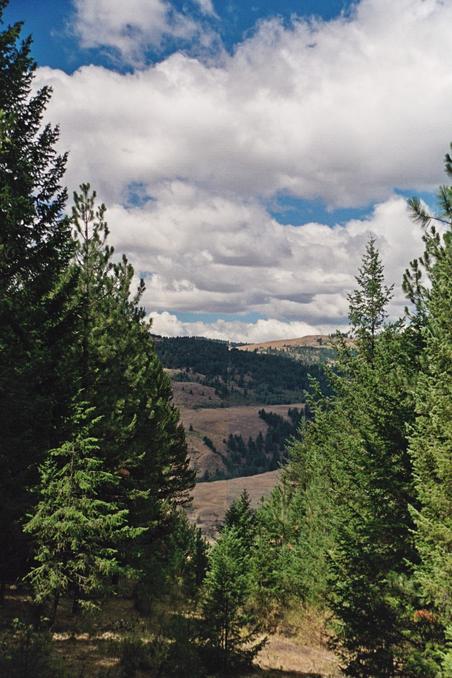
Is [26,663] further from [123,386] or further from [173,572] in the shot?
[173,572]

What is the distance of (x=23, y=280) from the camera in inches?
435

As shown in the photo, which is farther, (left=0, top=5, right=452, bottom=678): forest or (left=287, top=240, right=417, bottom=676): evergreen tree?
(left=287, top=240, right=417, bottom=676): evergreen tree

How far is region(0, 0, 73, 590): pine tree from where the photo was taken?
402 inches

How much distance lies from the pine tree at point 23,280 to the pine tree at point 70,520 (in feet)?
3.69

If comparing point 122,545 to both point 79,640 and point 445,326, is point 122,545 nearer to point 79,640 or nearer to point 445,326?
point 79,640

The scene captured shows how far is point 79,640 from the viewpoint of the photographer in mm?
15086

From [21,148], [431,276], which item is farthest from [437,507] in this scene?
[21,148]

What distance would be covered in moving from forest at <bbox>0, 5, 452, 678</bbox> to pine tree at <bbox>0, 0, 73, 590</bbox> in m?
0.04

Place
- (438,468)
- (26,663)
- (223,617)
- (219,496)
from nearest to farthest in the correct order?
(26,663) < (438,468) < (223,617) < (219,496)

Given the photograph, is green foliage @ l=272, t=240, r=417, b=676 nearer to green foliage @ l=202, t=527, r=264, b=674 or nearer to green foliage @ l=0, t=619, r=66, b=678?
green foliage @ l=202, t=527, r=264, b=674

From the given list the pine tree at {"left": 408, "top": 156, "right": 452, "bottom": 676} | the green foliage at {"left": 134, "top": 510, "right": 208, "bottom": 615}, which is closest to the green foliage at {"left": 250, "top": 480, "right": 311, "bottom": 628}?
the green foliage at {"left": 134, "top": 510, "right": 208, "bottom": 615}

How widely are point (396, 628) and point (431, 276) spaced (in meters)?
10.1

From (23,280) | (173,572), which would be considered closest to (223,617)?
(23,280)

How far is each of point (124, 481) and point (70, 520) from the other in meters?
4.72
